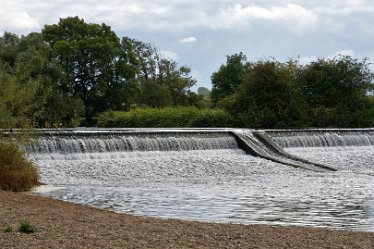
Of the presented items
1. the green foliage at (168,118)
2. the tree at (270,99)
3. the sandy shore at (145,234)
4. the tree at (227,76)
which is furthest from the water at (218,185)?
the tree at (227,76)

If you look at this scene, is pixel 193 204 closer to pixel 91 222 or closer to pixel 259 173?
pixel 91 222

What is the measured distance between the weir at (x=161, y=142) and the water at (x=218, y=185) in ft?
0.69

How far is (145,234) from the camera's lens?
1009 cm

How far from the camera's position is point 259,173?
24188mm

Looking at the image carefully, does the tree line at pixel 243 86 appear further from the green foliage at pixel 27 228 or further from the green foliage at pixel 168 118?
the green foliage at pixel 27 228

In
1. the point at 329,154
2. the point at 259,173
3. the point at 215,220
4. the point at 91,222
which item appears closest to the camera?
the point at 91,222

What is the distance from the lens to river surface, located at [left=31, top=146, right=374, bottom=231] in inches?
558

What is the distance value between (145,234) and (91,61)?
149 feet

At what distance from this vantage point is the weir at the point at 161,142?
24184 millimetres

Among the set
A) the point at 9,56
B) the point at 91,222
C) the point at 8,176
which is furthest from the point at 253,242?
the point at 9,56

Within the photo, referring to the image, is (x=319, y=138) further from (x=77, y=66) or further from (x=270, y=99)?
(x=77, y=66)

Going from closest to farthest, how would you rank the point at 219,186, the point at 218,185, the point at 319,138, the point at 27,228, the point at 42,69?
the point at 27,228 < the point at 219,186 < the point at 218,185 < the point at 319,138 < the point at 42,69

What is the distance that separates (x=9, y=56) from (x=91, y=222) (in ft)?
122

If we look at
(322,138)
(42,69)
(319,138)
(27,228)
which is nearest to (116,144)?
(319,138)
